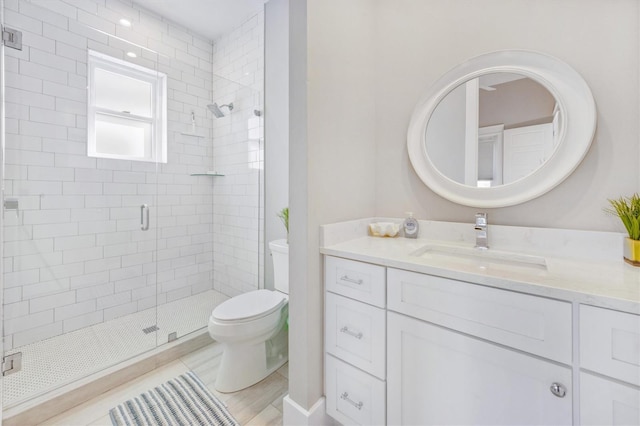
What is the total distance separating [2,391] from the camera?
1.34m

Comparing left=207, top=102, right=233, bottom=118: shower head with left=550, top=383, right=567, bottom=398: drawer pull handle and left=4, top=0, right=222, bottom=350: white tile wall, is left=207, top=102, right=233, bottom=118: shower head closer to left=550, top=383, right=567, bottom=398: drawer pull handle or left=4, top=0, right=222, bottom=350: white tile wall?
left=4, top=0, right=222, bottom=350: white tile wall

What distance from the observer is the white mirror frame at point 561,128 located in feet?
3.45

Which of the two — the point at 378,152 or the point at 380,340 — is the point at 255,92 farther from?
the point at 380,340

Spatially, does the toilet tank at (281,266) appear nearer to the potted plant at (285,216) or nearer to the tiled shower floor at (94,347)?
the potted plant at (285,216)

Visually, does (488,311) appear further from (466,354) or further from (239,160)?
(239,160)

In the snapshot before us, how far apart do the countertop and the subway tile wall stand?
155 cm

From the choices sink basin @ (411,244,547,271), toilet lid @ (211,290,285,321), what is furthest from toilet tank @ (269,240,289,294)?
sink basin @ (411,244,547,271)

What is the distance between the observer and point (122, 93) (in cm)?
230

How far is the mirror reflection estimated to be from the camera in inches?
45.6

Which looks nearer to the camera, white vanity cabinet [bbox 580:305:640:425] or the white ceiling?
white vanity cabinet [bbox 580:305:640:425]

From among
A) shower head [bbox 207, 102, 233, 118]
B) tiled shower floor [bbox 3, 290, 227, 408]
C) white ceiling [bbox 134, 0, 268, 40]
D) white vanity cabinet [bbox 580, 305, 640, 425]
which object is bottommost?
tiled shower floor [bbox 3, 290, 227, 408]

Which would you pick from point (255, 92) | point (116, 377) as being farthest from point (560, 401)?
point (255, 92)

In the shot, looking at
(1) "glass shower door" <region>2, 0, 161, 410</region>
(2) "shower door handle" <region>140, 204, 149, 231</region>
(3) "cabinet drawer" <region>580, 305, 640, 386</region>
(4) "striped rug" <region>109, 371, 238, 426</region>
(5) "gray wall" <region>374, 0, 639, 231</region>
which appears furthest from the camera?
(2) "shower door handle" <region>140, 204, 149, 231</region>

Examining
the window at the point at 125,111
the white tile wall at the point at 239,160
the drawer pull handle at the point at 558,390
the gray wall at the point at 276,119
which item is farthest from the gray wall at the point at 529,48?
the window at the point at 125,111
